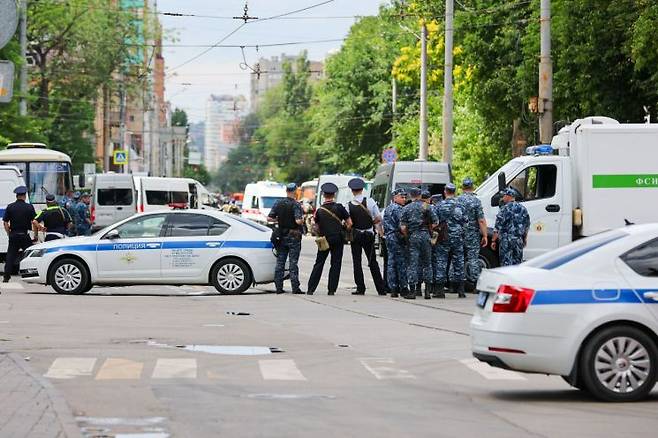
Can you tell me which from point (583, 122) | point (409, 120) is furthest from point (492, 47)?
point (409, 120)

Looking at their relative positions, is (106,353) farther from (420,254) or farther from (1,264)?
(1,264)

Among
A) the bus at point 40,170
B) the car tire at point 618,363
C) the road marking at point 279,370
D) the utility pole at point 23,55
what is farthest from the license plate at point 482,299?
the utility pole at point 23,55

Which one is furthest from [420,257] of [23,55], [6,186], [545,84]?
[23,55]

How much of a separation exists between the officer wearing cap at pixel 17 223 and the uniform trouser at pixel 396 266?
796cm

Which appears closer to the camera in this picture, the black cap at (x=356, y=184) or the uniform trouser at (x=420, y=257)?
the uniform trouser at (x=420, y=257)

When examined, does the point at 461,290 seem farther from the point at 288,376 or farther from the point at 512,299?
the point at 512,299

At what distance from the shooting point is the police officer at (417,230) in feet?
79.4

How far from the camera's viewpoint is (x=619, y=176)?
26.1 metres

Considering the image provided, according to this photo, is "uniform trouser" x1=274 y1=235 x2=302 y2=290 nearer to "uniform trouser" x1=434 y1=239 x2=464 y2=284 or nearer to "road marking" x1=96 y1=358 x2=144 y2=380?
"uniform trouser" x1=434 y1=239 x2=464 y2=284

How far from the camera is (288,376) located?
13.5m

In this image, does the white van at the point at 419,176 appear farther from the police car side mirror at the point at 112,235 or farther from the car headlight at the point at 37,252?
the car headlight at the point at 37,252

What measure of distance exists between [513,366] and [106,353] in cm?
504

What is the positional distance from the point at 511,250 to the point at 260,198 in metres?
48.4

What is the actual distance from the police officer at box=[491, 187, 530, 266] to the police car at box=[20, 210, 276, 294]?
13.2ft
